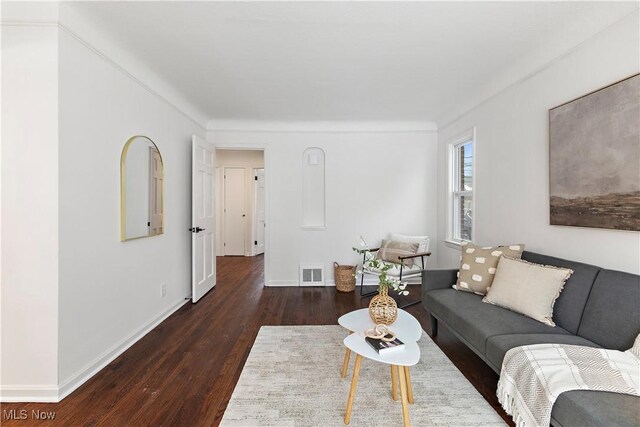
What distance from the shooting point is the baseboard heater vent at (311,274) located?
4332mm

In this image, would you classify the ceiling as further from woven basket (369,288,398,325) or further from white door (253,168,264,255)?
white door (253,168,264,255)

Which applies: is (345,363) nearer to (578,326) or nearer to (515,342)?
(515,342)

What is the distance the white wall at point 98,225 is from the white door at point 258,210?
397cm

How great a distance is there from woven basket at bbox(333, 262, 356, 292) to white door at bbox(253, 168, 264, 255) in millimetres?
3403

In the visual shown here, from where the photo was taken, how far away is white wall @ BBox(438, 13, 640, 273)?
1.73 meters

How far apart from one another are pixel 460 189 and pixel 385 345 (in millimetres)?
2951

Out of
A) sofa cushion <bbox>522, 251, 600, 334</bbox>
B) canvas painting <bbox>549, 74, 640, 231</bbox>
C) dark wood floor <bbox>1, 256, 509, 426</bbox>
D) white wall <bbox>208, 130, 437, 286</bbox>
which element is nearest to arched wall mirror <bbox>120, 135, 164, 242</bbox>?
dark wood floor <bbox>1, 256, 509, 426</bbox>

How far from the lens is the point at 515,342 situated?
1.61 m

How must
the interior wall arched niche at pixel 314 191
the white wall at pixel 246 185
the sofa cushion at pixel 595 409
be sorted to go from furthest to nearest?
the white wall at pixel 246 185 → the interior wall arched niche at pixel 314 191 → the sofa cushion at pixel 595 409

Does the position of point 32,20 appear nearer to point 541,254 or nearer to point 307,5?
point 307,5

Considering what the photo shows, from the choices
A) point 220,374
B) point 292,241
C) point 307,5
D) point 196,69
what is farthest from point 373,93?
point 220,374

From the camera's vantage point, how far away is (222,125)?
4.25 m

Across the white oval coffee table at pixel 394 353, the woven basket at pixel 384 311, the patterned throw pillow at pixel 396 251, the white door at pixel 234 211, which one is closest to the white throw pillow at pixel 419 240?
the patterned throw pillow at pixel 396 251

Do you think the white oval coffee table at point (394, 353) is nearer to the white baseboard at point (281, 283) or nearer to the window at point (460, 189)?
the window at point (460, 189)
